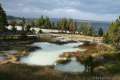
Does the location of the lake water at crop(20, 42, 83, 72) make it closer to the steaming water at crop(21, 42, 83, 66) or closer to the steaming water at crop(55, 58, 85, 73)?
the steaming water at crop(21, 42, 83, 66)

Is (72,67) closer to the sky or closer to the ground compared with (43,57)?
closer to the sky

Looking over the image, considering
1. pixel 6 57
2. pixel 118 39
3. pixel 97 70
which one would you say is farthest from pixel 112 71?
pixel 118 39

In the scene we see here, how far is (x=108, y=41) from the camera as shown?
124188mm

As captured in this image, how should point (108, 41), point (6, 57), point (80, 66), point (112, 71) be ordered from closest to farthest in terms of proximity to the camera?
point (112, 71)
point (80, 66)
point (6, 57)
point (108, 41)

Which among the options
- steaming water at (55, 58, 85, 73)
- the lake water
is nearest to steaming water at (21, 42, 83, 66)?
the lake water

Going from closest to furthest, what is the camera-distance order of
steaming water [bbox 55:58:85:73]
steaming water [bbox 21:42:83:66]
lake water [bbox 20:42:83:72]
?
1. steaming water [bbox 55:58:85:73]
2. lake water [bbox 20:42:83:72]
3. steaming water [bbox 21:42:83:66]

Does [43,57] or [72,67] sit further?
[43,57]

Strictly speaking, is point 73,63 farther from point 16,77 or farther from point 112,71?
point 16,77

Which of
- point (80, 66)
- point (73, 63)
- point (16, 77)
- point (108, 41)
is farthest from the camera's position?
point (108, 41)

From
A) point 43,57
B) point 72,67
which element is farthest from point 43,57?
point 72,67

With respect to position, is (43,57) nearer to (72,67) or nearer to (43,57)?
(43,57)

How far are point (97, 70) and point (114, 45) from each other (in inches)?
2129

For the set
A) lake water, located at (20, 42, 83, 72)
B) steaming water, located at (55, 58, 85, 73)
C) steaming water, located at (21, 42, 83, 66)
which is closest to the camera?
steaming water, located at (55, 58, 85, 73)

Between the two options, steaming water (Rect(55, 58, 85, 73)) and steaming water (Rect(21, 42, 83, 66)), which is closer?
steaming water (Rect(55, 58, 85, 73))
